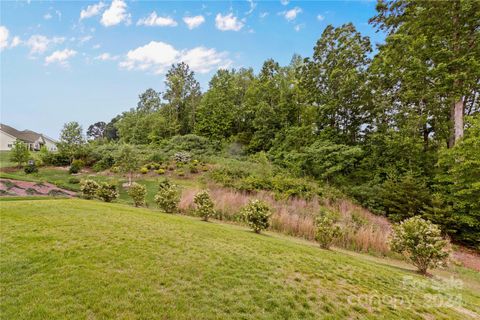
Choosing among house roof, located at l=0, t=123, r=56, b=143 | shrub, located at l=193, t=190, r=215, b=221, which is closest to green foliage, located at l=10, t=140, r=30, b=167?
shrub, located at l=193, t=190, r=215, b=221

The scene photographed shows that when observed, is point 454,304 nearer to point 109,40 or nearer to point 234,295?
point 234,295

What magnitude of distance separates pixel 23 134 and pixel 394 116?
5256 centimetres

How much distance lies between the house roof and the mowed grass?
4170cm

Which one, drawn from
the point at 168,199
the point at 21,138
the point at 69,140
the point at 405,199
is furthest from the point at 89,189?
the point at 21,138

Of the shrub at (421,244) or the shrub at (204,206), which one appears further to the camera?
the shrub at (204,206)

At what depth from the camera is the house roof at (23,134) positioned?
33.8m

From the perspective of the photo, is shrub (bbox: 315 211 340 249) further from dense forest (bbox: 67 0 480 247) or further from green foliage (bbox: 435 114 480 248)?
green foliage (bbox: 435 114 480 248)

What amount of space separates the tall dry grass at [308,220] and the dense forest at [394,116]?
3.21 m

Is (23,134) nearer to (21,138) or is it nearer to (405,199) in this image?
(21,138)

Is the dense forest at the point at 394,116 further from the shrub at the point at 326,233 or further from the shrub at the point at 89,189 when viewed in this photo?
the shrub at the point at 89,189

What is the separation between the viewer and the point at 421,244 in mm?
4855

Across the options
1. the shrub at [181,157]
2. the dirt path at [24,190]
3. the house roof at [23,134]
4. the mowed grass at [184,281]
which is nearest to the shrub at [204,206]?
the mowed grass at [184,281]

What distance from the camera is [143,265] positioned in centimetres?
361

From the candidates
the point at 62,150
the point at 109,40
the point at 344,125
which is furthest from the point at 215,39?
the point at 62,150
